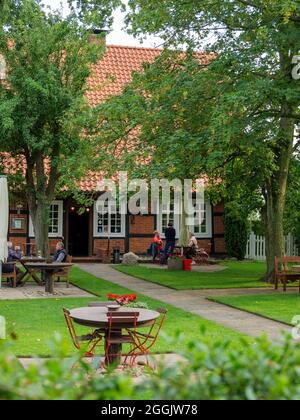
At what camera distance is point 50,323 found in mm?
12305

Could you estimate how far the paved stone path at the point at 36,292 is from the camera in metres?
16.4

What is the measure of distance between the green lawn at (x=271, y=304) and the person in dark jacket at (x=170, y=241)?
10.0 meters

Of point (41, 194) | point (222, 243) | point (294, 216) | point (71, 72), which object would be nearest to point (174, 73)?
point (71, 72)

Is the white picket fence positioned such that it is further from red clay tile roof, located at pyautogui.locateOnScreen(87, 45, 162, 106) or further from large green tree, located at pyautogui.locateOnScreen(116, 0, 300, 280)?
large green tree, located at pyautogui.locateOnScreen(116, 0, 300, 280)

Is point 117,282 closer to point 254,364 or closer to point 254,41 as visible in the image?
point 254,41

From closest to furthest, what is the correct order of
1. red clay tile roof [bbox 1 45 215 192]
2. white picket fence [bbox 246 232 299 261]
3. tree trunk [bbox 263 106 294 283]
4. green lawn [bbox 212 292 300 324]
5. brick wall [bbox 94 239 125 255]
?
green lawn [bbox 212 292 300 324] → tree trunk [bbox 263 106 294 283] → brick wall [bbox 94 239 125 255] → red clay tile roof [bbox 1 45 215 192] → white picket fence [bbox 246 232 299 261]

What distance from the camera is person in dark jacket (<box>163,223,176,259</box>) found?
88.0ft

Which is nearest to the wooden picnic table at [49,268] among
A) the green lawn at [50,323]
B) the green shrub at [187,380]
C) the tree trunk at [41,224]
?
the green lawn at [50,323]

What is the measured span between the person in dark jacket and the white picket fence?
514 cm

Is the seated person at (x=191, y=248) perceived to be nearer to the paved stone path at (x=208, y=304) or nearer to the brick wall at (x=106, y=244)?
the brick wall at (x=106, y=244)

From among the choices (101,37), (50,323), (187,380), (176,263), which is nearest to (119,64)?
(101,37)

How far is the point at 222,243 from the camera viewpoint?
30141 mm

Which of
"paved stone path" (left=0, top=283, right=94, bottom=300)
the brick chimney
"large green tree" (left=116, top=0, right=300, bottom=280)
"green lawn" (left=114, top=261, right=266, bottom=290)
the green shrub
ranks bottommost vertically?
"paved stone path" (left=0, top=283, right=94, bottom=300)

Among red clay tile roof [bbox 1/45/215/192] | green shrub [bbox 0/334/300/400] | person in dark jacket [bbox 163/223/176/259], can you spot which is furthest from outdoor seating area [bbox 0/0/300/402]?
red clay tile roof [bbox 1/45/215/192]
